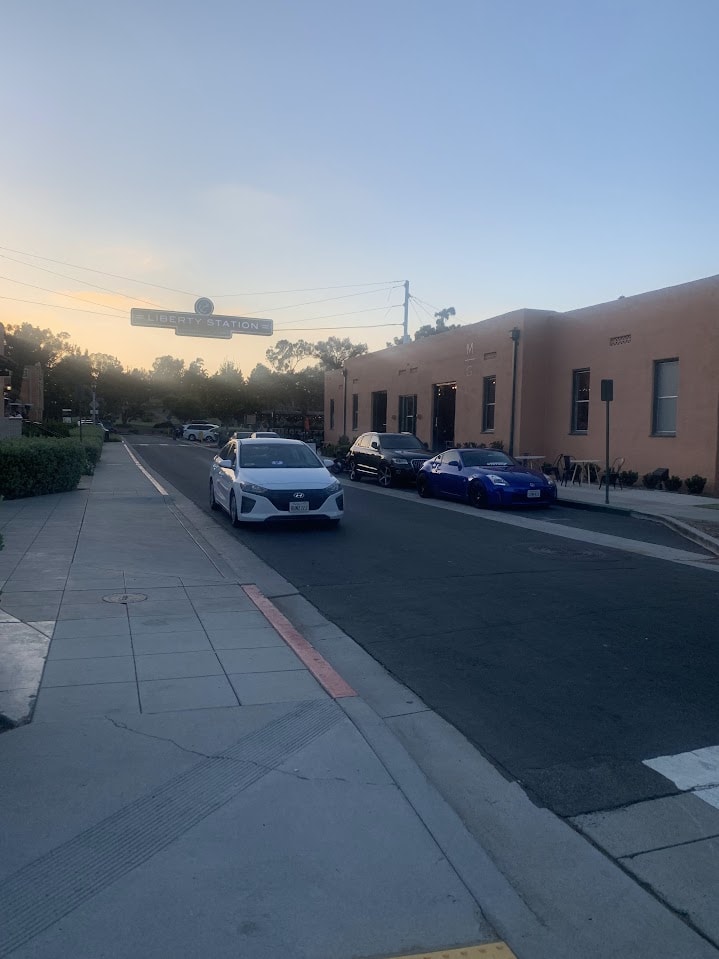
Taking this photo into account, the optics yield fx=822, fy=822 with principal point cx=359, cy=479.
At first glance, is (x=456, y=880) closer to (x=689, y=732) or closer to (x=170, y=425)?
(x=689, y=732)

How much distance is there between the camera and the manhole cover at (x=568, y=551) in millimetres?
11188

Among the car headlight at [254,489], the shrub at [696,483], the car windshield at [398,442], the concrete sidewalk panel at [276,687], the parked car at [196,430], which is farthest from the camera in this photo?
the parked car at [196,430]

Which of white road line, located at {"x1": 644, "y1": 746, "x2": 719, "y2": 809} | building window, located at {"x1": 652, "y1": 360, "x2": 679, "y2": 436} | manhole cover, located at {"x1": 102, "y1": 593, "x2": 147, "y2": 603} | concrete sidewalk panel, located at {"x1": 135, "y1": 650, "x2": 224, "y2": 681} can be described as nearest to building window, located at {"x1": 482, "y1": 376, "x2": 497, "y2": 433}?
building window, located at {"x1": 652, "y1": 360, "x2": 679, "y2": 436}

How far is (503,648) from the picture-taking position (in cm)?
666

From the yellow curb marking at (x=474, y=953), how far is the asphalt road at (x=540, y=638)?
46.0 inches

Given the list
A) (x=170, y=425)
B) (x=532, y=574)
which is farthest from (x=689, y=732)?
(x=170, y=425)

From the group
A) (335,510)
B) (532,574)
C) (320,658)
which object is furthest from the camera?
(335,510)

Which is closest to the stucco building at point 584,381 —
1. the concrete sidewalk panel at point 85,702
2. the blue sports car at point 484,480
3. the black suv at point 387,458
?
the black suv at point 387,458

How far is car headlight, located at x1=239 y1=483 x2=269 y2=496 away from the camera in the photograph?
1306cm

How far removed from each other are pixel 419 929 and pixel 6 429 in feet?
82.6

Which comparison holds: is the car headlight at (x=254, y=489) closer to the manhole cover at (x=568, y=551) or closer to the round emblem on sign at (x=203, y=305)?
the manhole cover at (x=568, y=551)

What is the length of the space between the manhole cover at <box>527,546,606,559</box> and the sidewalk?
5396 millimetres

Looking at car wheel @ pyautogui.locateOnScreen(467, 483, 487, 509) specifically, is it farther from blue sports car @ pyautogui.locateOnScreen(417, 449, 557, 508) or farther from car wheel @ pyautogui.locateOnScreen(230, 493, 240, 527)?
car wheel @ pyautogui.locateOnScreen(230, 493, 240, 527)

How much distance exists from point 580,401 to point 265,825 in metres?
22.4
